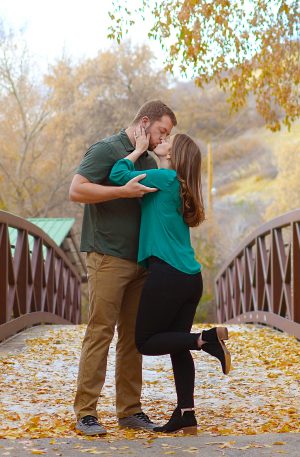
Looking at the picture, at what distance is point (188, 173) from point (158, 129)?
346 mm

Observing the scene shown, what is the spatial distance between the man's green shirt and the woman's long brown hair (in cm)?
32

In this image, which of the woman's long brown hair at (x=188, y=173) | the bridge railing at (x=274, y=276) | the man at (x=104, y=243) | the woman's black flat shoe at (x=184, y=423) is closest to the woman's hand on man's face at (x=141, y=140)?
the man at (x=104, y=243)

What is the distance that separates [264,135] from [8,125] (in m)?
31.1

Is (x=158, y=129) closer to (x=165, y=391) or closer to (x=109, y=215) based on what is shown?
(x=109, y=215)

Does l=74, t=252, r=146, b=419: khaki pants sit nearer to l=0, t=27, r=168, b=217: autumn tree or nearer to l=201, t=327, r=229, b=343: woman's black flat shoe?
l=201, t=327, r=229, b=343: woman's black flat shoe

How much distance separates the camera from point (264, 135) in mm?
63781

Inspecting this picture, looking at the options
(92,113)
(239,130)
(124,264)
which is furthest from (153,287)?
(239,130)

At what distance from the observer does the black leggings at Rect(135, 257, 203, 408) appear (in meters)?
4.29

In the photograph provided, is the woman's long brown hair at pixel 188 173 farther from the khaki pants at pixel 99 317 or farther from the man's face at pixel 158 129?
the khaki pants at pixel 99 317

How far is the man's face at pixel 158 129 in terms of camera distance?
4.52m

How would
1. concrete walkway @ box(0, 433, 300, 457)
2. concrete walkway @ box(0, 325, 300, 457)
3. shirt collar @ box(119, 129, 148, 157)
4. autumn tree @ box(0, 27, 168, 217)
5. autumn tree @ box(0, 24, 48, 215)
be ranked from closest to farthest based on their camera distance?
concrete walkway @ box(0, 433, 300, 457), concrete walkway @ box(0, 325, 300, 457), shirt collar @ box(119, 129, 148, 157), autumn tree @ box(0, 24, 48, 215), autumn tree @ box(0, 27, 168, 217)

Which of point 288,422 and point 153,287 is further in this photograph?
point 288,422

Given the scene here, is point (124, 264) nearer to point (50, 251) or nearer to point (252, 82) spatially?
point (252, 82)

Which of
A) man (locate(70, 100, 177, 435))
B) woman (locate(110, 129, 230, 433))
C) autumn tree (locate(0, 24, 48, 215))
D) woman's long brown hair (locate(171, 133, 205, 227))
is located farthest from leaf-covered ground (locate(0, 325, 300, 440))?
autumn tree (locate(0, 24, 48, 215))
